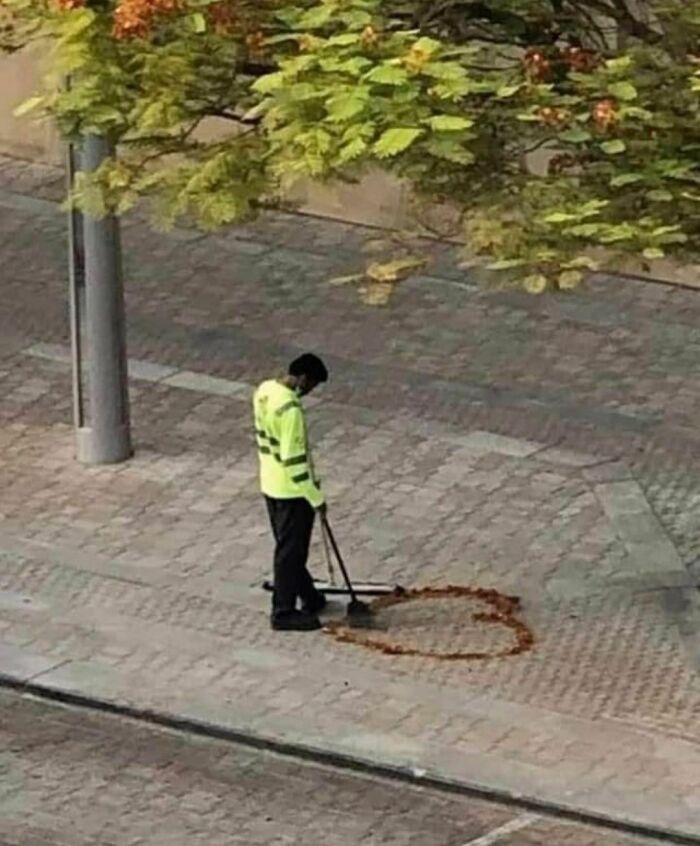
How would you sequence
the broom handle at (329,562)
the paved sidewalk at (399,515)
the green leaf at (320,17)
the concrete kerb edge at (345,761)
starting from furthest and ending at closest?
the broom handle at (329,562) < the paved sidewalk at (399,515) < the concrete kerb edge at (345,761) < the green leaf at (320,17)

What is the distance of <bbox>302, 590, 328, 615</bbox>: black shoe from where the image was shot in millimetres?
15555

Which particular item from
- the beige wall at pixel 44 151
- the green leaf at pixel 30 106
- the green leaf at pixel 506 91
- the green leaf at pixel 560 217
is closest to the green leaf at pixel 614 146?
the green leaf at pixel 560 217

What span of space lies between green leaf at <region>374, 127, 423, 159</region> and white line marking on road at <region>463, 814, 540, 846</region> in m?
3.39

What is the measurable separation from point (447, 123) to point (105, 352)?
264 inches

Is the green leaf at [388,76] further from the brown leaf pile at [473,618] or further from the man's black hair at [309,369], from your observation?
the brown leaf pile at [473,618]

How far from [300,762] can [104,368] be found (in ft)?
16.5

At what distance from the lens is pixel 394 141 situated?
461 inches

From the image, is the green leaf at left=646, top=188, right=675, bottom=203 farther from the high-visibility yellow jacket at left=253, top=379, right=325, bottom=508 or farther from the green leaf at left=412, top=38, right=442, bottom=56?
the high-visibility yellow jacket at left=253, top=379, right=325, bottom=508

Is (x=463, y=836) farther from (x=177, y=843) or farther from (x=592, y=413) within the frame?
(x=592, y=413)

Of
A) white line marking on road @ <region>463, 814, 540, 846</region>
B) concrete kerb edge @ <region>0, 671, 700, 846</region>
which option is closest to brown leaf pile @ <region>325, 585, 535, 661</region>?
concrete kerb edge @ <region>0, 671, 700, 846</region>

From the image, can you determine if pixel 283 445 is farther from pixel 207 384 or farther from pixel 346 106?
pixel 207 384

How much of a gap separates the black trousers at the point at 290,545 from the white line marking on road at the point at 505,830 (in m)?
2.65

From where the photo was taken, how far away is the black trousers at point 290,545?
50.1 feet

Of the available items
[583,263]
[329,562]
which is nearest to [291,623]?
[329,562]
